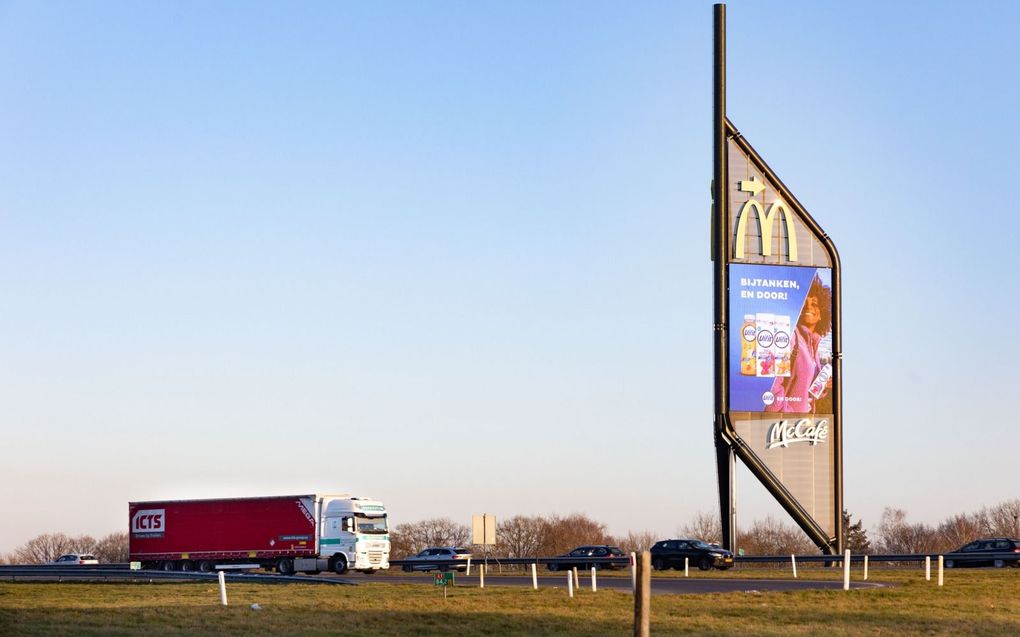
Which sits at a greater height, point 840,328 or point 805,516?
point 840,328

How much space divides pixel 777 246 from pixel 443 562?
77.7 feet

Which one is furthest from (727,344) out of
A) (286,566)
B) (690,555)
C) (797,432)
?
(286,566)

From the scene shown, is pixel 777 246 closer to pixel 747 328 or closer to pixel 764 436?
pixel 747 328

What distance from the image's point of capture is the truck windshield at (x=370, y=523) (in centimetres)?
6369

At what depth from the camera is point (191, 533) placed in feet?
227

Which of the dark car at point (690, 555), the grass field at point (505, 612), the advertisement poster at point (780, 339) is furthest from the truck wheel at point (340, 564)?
the advertisement poster at point (780, 339)

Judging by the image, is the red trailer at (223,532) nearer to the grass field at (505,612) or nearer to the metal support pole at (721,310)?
the grass field at (505,612)

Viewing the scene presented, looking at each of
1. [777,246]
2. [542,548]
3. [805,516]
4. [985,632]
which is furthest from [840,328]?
[542,548]

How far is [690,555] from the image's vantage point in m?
62.7

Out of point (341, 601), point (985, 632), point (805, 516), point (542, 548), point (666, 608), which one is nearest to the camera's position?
point (985, 632)

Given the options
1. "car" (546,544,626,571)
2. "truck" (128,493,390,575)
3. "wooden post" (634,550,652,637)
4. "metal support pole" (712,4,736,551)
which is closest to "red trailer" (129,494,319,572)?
"truck" (128,493,390,575)

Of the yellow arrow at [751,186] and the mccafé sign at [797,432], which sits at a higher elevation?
the yellow arrow at [751,186]

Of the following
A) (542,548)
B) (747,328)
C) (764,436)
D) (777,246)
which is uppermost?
(777,246)

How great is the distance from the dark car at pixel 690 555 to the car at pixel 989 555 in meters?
10.0
